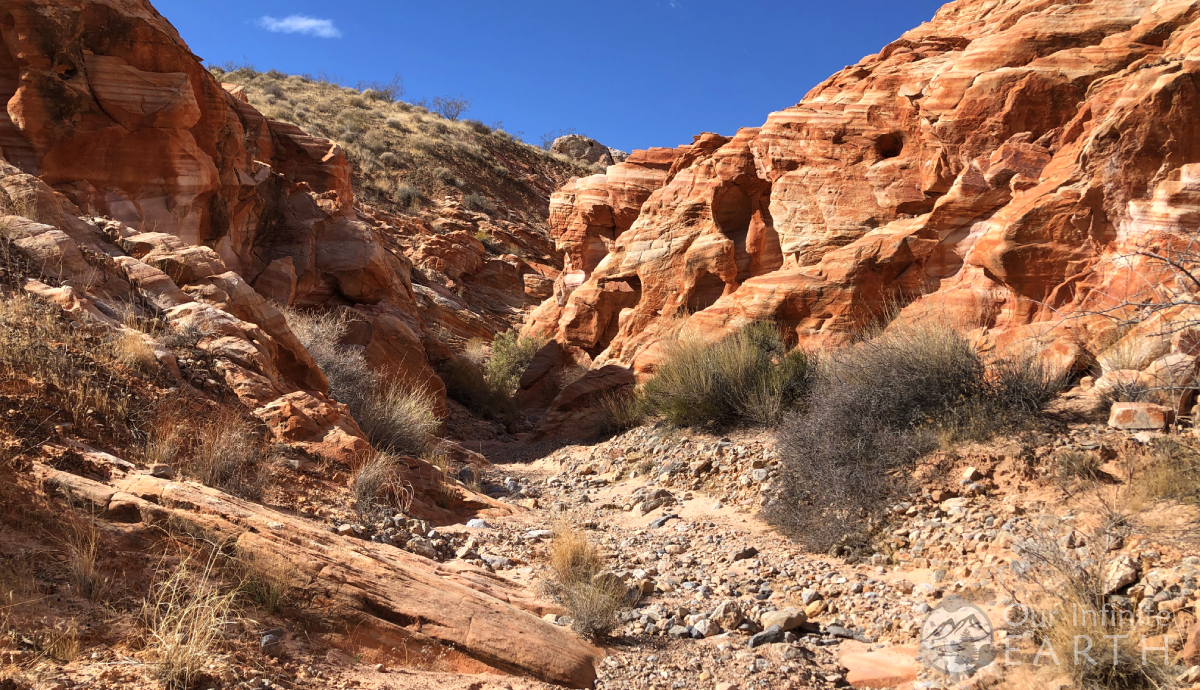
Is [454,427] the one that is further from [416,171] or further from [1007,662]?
[416,171]

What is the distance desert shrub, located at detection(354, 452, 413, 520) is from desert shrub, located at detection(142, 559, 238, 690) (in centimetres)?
234

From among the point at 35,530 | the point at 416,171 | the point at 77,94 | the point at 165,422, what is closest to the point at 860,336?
the point at 165,422

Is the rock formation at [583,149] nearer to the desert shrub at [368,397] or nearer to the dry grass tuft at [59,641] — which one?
the desert shrub at [368,397]

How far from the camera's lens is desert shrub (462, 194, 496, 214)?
3198cm

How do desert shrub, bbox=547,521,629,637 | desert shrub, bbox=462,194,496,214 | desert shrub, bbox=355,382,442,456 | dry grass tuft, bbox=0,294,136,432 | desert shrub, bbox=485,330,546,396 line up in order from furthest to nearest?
desert shrub, bbox=462,194,496,214, desert shrub, bbox=485,330,546,396, desert shrub, bbox=355,382,442,456, dry grass tuft, bbox=0,294,136,432, desert shrub, bbox=547,521,629,637

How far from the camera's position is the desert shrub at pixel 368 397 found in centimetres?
890

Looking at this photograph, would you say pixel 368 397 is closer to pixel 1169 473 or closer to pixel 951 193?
pixel 1169 473

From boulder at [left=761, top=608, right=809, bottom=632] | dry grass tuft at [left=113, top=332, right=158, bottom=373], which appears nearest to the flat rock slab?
boulder at [left=761, top=608, right=809, bottom=632]

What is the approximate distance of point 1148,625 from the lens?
3.81 meters

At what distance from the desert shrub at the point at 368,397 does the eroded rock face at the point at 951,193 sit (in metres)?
4.90

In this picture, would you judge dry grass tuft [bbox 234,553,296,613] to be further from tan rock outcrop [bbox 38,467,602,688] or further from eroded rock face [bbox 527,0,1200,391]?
eroded rock face [bbox 527,0,1200,391]

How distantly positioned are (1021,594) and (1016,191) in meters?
7.42

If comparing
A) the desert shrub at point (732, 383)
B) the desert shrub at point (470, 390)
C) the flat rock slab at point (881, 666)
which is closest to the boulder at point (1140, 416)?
the flat rock slab at point (881, 666)

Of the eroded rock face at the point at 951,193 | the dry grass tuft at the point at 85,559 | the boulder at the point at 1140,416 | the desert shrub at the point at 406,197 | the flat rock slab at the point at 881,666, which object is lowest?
the flat rock slab at the point at 881,666
